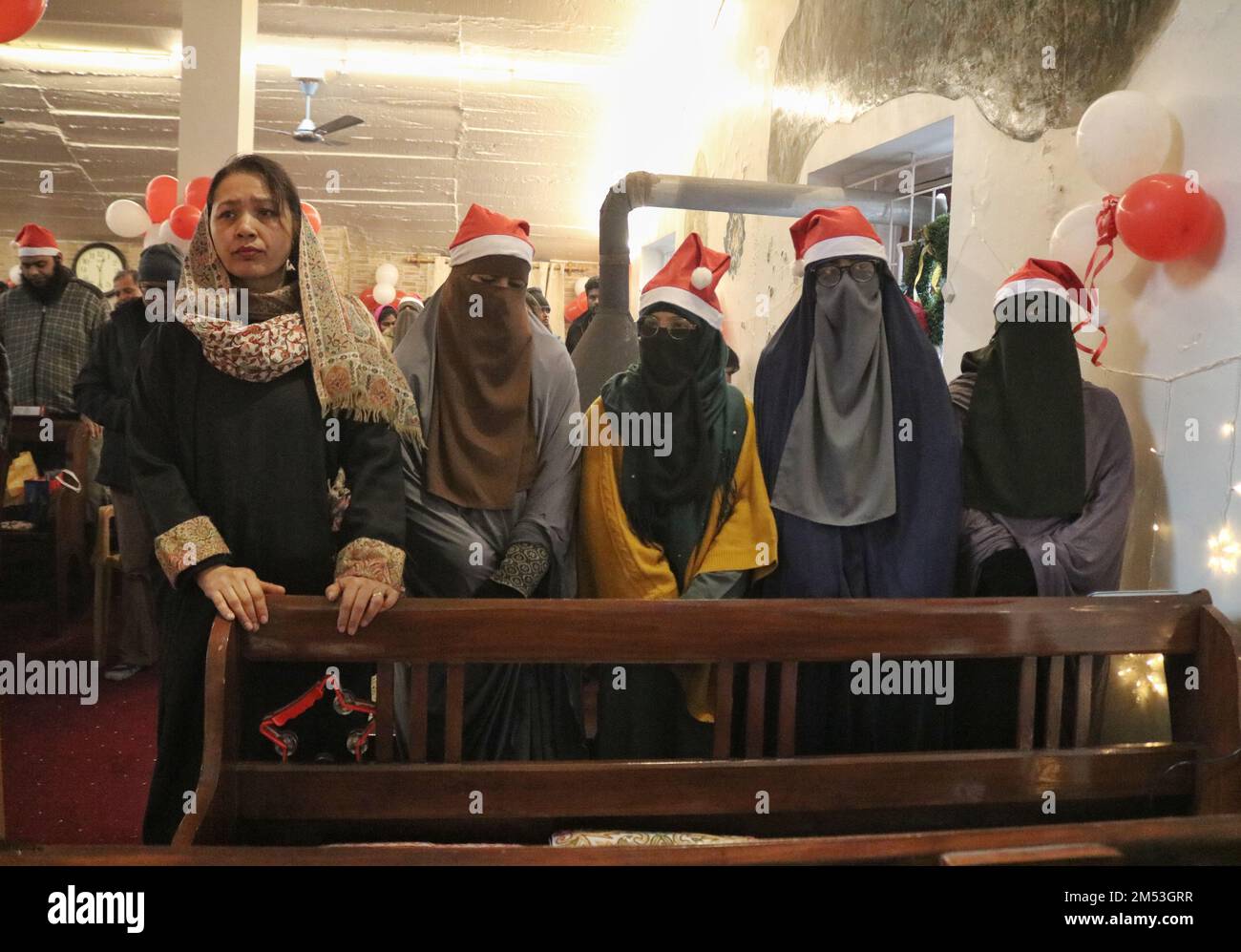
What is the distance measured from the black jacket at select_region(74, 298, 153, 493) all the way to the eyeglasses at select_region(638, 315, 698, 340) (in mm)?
2357

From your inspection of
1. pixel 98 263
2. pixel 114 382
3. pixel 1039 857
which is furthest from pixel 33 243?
pixel 98 263

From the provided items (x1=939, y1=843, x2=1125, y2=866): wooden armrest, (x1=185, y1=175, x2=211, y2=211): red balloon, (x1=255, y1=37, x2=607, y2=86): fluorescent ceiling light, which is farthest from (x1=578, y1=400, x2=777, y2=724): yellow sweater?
(x1=255, y1=37, x2=607, y2=86): fluorescent ceiling light

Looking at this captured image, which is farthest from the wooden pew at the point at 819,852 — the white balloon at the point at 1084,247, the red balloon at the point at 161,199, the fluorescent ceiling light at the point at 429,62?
the fluorescent ceiling light at the point at 429,62

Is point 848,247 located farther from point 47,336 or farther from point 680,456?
point 47,336

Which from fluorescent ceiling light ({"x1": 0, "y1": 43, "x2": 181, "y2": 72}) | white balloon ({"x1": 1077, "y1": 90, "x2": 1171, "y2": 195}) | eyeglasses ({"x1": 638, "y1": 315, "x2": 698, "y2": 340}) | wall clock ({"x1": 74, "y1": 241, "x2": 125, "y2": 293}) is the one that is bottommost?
eyeglasses ({"x1": 638, "y1": 315, "x2": 698, "y2": 340})

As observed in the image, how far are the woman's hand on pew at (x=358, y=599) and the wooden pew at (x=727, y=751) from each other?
21 millimetres

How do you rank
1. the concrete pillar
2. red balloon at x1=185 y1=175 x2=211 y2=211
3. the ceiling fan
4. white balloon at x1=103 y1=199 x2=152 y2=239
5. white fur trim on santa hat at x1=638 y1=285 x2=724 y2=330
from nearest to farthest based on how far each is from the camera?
white fur trim on santa hat at x1=638 y1=285 x2=724 y2=330 < red balloon at x1=185 y1=175 x2=211 y2=211 < the concrete pillar < white balloon at x1=103 y1=199 x2=152 y2=239 < the ceiling fan

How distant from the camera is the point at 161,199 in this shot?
540cm

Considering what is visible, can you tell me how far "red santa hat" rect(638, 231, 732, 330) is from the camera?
225 centimetres

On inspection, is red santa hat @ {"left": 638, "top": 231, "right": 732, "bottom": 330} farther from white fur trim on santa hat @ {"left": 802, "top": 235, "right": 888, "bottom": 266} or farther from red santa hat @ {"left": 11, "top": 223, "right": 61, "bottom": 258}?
red santa hat @ {"left": 11, "top": 223, "right": 61, "bottom": 258}

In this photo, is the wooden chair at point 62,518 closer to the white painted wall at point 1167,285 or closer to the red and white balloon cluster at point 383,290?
the white painted wall at point 1167,285

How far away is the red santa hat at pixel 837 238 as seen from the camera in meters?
2.26
